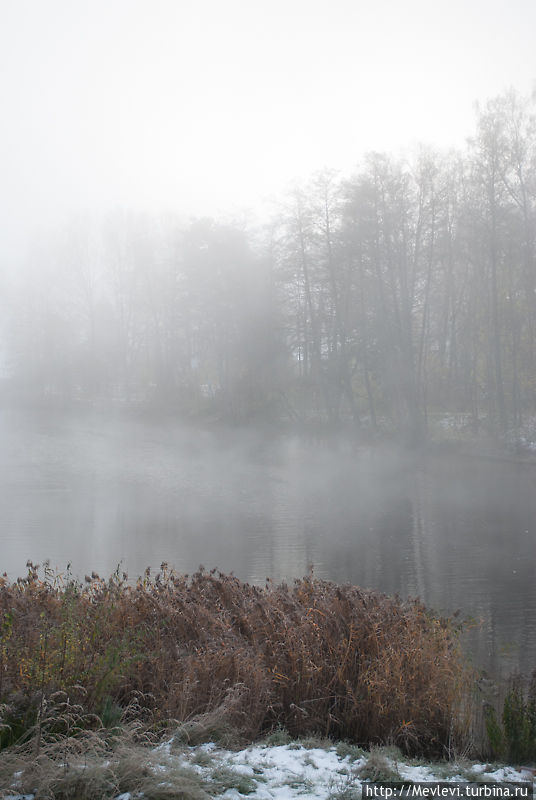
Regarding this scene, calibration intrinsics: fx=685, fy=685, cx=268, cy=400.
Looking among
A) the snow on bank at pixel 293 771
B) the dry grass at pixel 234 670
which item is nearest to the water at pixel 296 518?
the dry grass at pixel 234 670

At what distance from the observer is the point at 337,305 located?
1485 inches

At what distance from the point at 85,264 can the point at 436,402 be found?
29.6m

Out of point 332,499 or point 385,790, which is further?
point 332,499

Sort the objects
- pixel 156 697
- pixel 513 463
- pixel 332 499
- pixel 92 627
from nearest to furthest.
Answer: pixel 156 697 < pixel 92 627 < pixel 332 499 < pixel 513 463

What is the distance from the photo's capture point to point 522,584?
36.2 ft

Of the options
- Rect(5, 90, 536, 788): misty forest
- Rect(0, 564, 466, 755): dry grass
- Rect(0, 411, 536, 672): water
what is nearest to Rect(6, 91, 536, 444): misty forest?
Rect(5, 90, 536, 788): misty forest

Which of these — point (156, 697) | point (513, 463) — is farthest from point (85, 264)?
point (156, 697)

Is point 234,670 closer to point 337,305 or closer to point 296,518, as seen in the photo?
point 296,518

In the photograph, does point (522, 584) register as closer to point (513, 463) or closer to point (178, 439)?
point (513, 463)

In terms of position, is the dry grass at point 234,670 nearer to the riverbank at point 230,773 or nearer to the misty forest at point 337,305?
the riverbank at point 230,773

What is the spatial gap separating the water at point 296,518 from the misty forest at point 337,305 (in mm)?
5168

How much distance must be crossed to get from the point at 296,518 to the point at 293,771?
1405 centimetres

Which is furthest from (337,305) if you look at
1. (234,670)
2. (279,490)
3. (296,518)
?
(234,670)

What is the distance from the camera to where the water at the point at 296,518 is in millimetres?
11359
